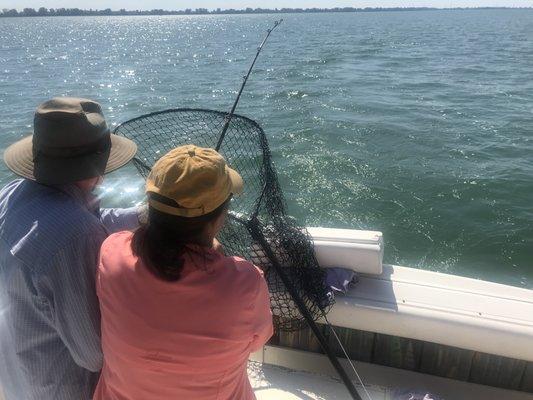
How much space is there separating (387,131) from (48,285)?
10278 mm

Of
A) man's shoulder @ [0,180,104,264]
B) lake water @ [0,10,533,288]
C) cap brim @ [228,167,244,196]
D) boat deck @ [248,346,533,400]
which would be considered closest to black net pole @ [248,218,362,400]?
boat deck @ [248,346,533,400]

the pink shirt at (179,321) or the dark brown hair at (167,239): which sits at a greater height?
the dark brown hair at (167,239)

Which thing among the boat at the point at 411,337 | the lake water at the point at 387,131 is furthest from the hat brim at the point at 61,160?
the lake water at the point at 387,131

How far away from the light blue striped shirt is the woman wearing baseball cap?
0.36 feet

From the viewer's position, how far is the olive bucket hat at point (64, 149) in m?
1.57

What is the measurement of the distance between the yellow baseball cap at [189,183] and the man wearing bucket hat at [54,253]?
0.33 meters

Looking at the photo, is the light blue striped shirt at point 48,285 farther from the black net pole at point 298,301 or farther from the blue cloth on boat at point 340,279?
the blue cloth on boat at point 340,279

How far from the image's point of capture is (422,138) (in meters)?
10.5

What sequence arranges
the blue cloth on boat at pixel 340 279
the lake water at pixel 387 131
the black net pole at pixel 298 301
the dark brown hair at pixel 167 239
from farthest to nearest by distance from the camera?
the lake water at pixel 387 131 → the blue cloth on boat at pixel 340 279 → the black net pole at pixel 298 301 → the dark brown hair at pixel 167 239

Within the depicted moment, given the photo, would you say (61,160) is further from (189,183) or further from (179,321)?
(179,321)

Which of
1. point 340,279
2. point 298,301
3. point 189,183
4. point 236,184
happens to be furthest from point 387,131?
point 189,183

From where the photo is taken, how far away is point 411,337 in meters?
2.58

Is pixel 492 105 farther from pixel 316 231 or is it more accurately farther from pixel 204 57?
pixel 204 57

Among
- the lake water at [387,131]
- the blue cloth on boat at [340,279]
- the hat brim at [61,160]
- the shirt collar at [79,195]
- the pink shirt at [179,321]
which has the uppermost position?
the hat brim at [61,160]
